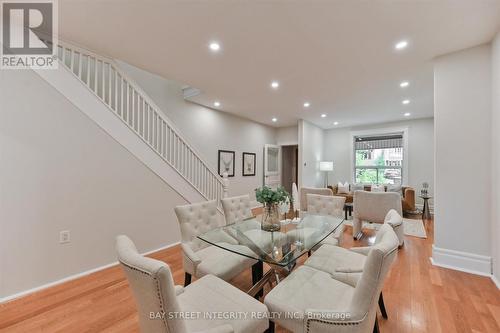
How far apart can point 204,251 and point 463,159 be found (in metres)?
3.25

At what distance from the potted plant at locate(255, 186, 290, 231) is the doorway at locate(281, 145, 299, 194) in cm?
549

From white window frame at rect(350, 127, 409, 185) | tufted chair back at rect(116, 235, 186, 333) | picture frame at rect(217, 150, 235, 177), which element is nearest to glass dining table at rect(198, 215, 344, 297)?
tufted chair back at rect(116, 235, 186, 333)

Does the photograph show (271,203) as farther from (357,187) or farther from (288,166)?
(288,166)

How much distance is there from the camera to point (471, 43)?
95.8 inches

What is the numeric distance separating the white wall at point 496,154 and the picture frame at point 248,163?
4.72 m

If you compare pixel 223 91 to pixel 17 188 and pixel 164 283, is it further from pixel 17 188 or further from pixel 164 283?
pixel 164 283

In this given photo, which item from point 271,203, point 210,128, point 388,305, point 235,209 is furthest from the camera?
point 210,128

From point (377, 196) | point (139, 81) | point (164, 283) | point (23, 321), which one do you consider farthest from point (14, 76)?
point (377, 196)

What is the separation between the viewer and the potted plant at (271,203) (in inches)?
84.7

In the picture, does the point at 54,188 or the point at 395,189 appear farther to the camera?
the point at 395,189

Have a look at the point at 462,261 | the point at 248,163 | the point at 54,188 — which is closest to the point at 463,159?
the point at 462,261

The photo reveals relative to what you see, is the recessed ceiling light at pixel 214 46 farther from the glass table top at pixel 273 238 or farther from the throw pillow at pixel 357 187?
the throw pillow at pixel 357 187

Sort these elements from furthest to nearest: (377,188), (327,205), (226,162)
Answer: (377,188), (226,162), (327,205)

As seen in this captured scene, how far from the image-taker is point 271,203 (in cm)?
219
